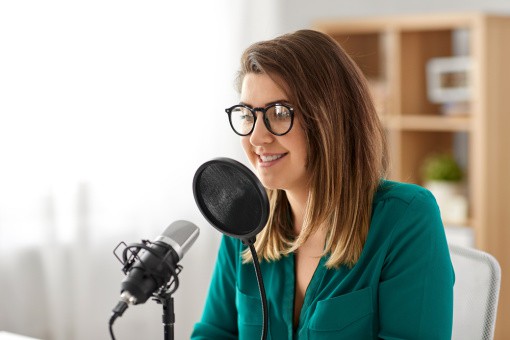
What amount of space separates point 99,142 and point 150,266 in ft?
6.00

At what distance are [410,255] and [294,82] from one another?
1.30 feet

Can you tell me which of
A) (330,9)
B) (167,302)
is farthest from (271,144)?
(330,9)

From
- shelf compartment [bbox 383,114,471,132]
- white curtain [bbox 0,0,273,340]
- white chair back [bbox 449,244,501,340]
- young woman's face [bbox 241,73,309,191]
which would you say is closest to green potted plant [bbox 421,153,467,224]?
shelf compartment [bbox 383,114,471,132]

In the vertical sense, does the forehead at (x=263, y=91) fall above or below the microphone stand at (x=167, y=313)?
above

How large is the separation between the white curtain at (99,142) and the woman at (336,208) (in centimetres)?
123

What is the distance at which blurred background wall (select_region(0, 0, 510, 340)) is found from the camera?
2.67 metres

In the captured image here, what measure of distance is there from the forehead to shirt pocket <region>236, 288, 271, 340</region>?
434 millimetres

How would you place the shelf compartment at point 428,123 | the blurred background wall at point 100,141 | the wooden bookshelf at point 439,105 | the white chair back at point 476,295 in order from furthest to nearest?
the shelf compartment at point 428,123
the wooden bookshelf at point 439,105
the blurred background wall at point 100,141
the white chair back at point 476,295

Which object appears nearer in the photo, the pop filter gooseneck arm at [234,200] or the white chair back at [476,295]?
the pop filter gooseneck arm at [234,200]

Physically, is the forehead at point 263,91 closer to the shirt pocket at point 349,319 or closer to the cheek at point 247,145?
the cheek at point 247,145

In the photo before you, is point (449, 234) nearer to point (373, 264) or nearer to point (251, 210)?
point (373, 264)

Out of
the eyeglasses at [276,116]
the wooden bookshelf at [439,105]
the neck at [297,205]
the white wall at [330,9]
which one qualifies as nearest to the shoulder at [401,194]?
the neck at [297,205]

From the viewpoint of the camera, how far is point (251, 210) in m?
1.21

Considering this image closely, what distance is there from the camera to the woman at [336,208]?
4.98 ft
